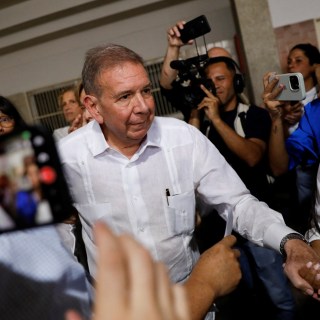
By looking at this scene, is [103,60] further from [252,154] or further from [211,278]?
[252,154]

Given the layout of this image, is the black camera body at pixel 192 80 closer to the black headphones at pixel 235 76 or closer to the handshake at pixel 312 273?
the black headphones at pixel 235 76

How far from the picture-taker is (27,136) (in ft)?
1.47

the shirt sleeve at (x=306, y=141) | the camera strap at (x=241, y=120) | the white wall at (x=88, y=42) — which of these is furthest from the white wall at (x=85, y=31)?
the shirt sleeve at (x=306, y=141)

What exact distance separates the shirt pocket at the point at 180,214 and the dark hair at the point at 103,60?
1.39ft

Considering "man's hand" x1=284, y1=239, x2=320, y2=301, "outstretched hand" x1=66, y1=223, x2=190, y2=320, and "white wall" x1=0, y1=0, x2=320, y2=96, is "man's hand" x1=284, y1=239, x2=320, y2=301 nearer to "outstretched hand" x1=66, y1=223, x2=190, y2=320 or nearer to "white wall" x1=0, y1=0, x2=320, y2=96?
"outstretched hand" x1=66, y1=223, x2=190, y2=320

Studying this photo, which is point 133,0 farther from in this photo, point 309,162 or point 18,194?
point 18,194

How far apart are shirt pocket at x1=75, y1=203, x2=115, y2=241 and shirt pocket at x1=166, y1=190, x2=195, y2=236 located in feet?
0.62

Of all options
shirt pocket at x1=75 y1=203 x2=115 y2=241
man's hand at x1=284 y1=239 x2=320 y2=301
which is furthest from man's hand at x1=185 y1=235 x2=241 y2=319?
shirt pocket at x1=75 y1=203 x2=115 y2=241

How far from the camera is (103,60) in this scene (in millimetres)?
1261

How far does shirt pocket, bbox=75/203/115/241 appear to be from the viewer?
4.25ft

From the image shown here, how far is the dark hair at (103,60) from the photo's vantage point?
1.25 m

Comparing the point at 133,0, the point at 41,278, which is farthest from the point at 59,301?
the point at 133,0

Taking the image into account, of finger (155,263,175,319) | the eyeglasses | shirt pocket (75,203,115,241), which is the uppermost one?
the eyeglasses

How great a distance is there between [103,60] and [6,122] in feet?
2.32
